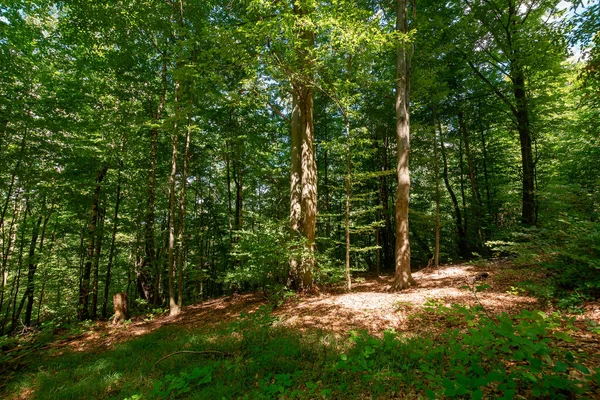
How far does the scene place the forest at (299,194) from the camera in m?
3.22

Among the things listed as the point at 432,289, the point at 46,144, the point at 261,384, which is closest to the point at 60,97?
the point at 46,144

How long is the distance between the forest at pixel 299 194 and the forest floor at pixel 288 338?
5cm

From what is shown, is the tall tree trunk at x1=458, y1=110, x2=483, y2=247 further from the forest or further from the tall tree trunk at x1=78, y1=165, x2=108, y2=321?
the tall tree trunk at x1=78, y1=165, x2=108, y2=321

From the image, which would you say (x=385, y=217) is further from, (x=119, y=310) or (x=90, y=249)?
(x=90, y=249)

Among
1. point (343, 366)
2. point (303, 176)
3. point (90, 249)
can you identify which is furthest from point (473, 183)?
point (90, 249)

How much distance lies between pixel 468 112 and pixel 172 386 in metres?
14.4

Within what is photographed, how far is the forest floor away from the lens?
3.21 meters

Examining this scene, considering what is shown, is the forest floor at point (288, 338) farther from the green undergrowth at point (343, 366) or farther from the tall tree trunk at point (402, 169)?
the tall tree trunk at point (402, 169)

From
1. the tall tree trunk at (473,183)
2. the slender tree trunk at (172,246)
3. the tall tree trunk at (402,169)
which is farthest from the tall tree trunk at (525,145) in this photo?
the slender tree trunk at (172,246)

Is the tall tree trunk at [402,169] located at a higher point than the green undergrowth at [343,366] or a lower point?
higher

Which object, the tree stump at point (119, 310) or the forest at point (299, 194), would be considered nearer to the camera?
the forest at point (299, 194)

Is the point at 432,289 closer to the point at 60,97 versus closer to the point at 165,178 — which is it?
the point at 165,178

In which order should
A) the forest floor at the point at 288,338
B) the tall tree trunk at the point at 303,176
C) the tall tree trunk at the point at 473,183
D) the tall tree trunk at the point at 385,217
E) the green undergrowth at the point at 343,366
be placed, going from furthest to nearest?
the tall tree trunk at the point at 385,217 → the tall tree trunk at the point at 473,183 → the tall tree trunk at the point at 303,176 → the forest floor at the point at 288,338 → the green undergrowth at the point at 343,366

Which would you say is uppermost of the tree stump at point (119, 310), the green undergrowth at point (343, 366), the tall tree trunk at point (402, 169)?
the tall tree trunk at point (402, 169)
